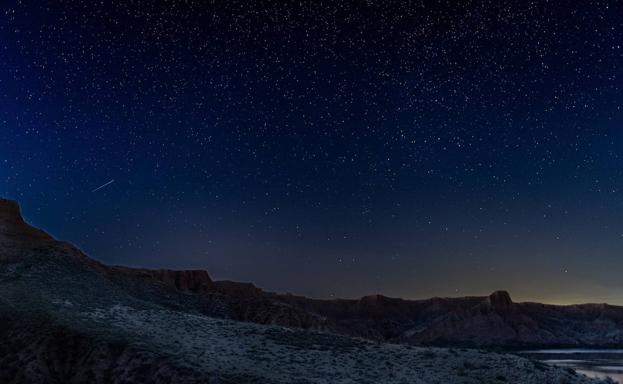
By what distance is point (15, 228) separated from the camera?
58.7 m

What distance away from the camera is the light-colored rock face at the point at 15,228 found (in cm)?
5534

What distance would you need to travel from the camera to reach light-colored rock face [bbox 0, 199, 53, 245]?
55.3 metres

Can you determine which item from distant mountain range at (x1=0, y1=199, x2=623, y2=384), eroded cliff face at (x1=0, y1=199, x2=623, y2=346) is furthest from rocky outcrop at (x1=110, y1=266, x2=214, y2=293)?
distant mountain range at (x1=0, y1=199, x2=623, y2=384)

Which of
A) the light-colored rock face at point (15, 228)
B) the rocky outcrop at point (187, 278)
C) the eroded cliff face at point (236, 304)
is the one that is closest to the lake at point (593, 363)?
the eroded cliff face at point (236, 304)

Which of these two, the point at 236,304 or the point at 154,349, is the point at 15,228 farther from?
the point at 154,349

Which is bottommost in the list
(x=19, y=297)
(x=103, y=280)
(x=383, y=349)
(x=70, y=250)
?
(x=383, y=349)

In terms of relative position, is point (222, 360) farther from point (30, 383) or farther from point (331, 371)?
point (30, 383)

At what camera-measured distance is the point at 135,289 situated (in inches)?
2377

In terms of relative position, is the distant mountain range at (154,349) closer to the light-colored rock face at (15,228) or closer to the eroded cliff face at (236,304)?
the eroded cliff face at (236,304)

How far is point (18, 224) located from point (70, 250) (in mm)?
7388

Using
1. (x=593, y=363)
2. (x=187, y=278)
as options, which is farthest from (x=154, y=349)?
(x=593, y=363)

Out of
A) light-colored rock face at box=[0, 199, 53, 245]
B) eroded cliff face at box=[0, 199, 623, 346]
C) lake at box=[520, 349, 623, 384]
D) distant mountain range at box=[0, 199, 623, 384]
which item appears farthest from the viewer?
lake at box=[520, 349, 623, 384]

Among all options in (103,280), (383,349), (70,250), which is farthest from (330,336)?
(70,250)

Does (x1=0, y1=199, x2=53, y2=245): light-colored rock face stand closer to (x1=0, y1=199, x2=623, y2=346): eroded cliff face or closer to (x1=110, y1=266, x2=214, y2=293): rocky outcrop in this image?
(x1=0, y1=199, x2=623, y2=346): eroded cliff face
